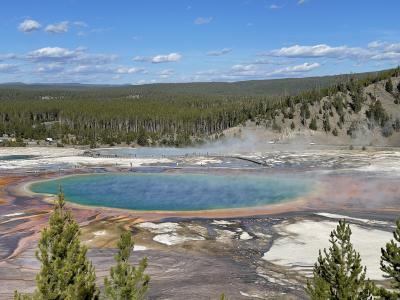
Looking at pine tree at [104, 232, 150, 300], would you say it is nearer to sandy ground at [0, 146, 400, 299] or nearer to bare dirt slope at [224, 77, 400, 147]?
sandy ground at [0, 146, 400, 299]

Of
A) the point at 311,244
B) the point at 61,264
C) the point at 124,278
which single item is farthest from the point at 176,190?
the point at 61,264

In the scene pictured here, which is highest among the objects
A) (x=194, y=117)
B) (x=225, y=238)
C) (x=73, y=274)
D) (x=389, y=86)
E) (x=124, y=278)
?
(x=389, y=86)

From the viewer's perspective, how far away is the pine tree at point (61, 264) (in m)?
10.2

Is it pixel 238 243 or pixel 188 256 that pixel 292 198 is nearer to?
pixel 238 243

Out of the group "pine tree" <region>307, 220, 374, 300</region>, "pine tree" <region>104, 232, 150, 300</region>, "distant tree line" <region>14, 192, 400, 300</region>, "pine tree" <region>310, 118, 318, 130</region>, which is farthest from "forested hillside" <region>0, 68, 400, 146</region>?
"pine tree" <region>104, 232, 150, 300</region>

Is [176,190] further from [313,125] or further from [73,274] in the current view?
[313,125]

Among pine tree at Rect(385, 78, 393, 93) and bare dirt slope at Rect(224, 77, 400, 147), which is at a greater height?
pine tree at Rect(385, 78, 393, 93)

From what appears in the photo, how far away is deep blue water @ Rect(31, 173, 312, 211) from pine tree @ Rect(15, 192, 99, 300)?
1018 inches

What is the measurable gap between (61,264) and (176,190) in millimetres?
34737

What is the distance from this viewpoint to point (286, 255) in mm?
24016

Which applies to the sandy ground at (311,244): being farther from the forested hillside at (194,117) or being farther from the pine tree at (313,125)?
the forested hillside at (194,117)

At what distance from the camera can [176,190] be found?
45094mm

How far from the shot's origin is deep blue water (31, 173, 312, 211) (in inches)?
1531

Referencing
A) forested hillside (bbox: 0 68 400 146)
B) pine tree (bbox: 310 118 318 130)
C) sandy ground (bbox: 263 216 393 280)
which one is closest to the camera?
sandy ground (bbox: 263 216 393 280)
